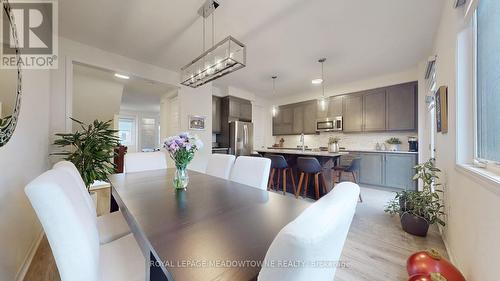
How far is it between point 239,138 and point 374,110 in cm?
336

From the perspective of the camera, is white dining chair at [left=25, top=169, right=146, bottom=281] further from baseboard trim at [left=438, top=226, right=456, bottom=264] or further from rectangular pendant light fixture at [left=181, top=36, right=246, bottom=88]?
baseboard trim at [left=438, top=226, right=456, bottom=264]

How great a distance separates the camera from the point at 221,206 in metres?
1.09

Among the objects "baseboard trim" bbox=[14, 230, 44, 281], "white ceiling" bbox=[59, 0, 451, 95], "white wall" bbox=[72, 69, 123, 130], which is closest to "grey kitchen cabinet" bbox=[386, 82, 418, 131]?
"white ceiling" bbox=[59, 0, 451, 95]

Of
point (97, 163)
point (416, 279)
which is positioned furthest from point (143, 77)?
point (416, 279)

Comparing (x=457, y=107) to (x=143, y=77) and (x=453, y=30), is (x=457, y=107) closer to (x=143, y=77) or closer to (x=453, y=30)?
(x=453, y=30)

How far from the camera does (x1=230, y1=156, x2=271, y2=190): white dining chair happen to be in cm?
172

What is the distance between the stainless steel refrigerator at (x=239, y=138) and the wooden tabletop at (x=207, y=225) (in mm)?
3459

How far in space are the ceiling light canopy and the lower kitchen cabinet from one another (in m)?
3.93

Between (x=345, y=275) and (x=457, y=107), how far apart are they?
5.48 feet

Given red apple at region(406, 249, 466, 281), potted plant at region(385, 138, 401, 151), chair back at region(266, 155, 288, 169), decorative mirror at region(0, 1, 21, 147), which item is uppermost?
decorative mirror at region(0, 1, 21, 147)

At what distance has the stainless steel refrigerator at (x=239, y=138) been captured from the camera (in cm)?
497
